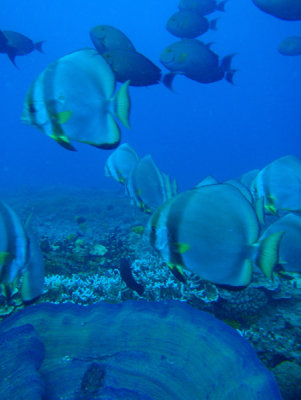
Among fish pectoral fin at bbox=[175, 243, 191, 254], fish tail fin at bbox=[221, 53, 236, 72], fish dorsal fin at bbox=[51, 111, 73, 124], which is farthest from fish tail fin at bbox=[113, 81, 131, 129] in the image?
fish tail fin at bbox=[221, 53, 236, 72]

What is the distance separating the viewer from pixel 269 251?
5.41 feet

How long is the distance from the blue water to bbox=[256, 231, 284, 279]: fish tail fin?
5312 cm

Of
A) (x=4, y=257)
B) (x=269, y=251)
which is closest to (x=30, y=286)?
(x=4, y=257)

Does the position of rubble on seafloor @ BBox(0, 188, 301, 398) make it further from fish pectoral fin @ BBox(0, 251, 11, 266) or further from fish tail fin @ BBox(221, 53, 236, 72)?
fish tail fin @ BBox(221, 53, 236, 72)

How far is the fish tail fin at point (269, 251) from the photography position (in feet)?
5.40

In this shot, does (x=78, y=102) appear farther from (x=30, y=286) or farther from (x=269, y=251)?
(x=269, y=251)

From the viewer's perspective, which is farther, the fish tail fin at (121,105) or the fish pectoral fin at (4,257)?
the fish tail fin at (121,105)

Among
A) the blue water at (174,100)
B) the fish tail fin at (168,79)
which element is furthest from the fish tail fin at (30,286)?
the blue water at (174,100)

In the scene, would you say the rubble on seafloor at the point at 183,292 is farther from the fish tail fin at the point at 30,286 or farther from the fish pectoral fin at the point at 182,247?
the fish tail fin at the point at 30,286

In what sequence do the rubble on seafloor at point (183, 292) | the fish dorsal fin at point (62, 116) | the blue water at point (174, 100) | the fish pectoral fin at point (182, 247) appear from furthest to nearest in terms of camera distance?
the blue water at point (174, 100)
the rubble on seafloor at point (183, 292)
the fish dorsal fin at point (62, 116)
the fish pectoral fin at point (182, 247)

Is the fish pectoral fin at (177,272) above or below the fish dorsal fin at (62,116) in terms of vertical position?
below

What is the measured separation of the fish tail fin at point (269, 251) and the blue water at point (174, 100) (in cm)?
5312

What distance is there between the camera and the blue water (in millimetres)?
73119

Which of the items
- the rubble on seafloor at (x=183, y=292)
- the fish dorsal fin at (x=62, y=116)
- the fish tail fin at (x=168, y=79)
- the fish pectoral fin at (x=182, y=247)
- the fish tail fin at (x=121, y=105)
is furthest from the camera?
the fish tail fin at (x=168, y=79)
